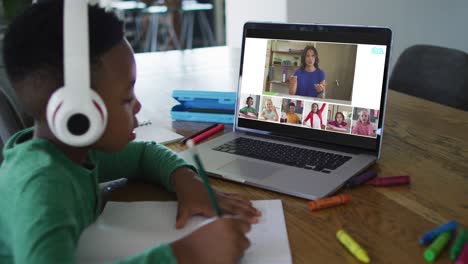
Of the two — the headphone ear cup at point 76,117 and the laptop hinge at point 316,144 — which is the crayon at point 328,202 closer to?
the laptop hinge at point 316,144

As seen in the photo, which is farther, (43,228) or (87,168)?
(87,168)

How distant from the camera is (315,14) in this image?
2.78 metres

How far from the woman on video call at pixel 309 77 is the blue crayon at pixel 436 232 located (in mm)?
407

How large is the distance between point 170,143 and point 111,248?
451 millimetres

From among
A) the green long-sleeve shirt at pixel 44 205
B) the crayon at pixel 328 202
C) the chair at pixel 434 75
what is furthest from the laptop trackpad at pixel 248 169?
the chair at pixel 434 75

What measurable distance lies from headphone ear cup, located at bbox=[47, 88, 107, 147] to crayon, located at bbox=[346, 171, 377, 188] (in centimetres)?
44

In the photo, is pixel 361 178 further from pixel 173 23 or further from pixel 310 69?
pixel 173 23

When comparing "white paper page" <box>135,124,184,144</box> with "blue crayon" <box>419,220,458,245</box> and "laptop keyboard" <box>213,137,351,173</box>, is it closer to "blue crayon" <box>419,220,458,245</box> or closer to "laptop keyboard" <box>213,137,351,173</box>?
"laptop keyboard" <box>213,137,351,173</box>

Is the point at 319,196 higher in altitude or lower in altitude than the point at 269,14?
lower

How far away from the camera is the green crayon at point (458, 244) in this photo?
61 cm

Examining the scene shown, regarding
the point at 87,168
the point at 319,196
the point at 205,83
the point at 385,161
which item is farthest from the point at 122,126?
the point at 205,83

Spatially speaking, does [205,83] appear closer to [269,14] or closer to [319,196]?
[319,196]

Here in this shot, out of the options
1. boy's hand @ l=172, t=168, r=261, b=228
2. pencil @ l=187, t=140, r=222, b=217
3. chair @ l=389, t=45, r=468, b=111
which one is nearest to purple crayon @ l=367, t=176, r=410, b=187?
boy's hand @ l=172, t=168, r=261, b=228

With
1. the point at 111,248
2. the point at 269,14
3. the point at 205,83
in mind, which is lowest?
the point at 111,248
